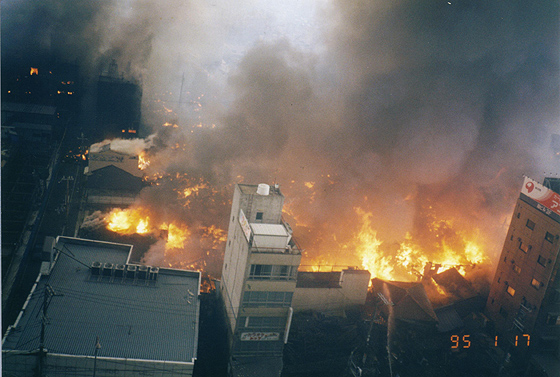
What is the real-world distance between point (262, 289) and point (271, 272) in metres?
1.19

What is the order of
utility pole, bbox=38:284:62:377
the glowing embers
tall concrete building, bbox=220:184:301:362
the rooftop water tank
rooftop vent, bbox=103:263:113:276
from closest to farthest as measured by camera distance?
utility pole, bbox=38:284:62:377, tall concrete building, bbox=220:184:301:362, rooftop vent, bbox=103:263:113:276, the rooftop water tank, the glowing embers

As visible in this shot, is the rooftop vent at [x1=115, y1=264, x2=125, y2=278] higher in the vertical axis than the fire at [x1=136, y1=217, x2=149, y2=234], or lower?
lower

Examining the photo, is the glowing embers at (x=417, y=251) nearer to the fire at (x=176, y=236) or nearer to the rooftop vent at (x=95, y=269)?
the fire at (x=176, y=236)

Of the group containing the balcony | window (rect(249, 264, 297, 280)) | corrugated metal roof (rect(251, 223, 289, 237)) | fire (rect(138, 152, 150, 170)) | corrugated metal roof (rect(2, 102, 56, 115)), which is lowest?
window (rect(249, 264, 297, 280))

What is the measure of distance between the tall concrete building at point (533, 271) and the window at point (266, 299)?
2062 centimetres

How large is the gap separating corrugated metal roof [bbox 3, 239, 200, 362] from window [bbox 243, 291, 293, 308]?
3.48 m

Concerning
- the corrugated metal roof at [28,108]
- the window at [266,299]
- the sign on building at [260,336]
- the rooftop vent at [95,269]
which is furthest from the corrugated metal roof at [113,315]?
the corrugated metal roof at [28,108]

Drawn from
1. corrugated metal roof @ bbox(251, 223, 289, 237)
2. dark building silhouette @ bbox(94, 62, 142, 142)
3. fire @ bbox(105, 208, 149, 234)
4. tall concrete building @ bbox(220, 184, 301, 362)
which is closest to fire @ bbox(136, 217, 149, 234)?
fire @ bbox(105, 208, 149, 234)

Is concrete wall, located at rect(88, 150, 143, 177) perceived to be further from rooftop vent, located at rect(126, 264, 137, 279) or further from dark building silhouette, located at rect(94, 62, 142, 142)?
rooftop vent, located at rect(126, 264, 137, 279)

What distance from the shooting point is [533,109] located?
191ft

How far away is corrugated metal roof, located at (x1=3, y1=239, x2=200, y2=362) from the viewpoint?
22.0m

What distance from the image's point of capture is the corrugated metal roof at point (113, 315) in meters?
22.0

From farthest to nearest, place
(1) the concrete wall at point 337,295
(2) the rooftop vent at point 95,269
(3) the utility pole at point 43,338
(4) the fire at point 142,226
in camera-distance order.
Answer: (4) the fire at point 142,226 → (1) the concrete wall at point 337,295 → (2) the rooftop vent at point 95,269 → (3) the utility pole at point 43,338

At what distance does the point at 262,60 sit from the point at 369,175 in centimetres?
2463
